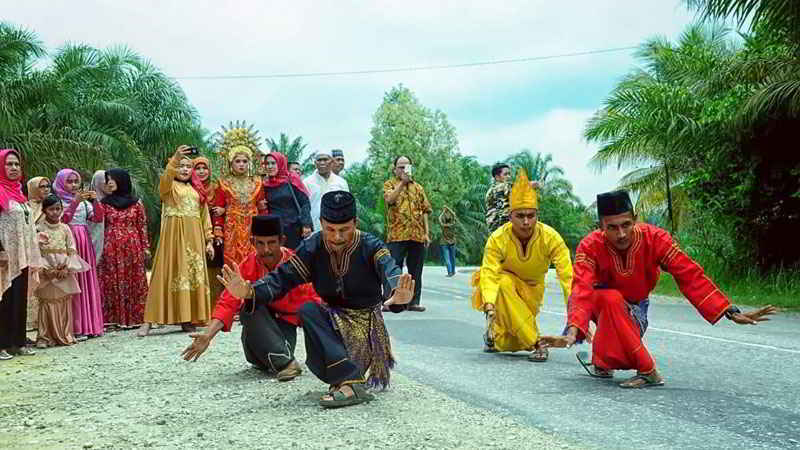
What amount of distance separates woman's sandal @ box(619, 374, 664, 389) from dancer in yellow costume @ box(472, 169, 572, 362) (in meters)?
1.40

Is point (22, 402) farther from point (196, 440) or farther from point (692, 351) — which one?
point (692, 351)

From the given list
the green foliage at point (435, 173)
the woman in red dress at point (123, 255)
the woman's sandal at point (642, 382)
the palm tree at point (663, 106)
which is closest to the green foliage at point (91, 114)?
the woman in red dress at point (123, 255)

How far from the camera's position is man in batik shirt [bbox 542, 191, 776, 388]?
255 inches

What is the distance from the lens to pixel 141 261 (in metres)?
11.3

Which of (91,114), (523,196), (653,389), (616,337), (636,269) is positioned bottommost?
(653,389)

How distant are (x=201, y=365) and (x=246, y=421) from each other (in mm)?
2521

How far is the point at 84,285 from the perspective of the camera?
418 inches

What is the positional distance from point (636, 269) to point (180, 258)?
5654mm

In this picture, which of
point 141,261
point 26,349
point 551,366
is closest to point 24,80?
point 141,261

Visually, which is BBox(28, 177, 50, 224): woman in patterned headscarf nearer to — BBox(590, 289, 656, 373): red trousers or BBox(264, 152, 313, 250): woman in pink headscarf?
BBox(264, 152, 313, 250): woman in pink headscarf

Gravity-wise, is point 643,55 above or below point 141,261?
above

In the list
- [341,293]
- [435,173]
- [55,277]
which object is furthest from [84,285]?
[435,173]

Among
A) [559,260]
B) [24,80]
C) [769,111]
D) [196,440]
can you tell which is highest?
[24,80]

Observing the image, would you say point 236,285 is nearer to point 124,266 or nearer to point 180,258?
point 180,258
